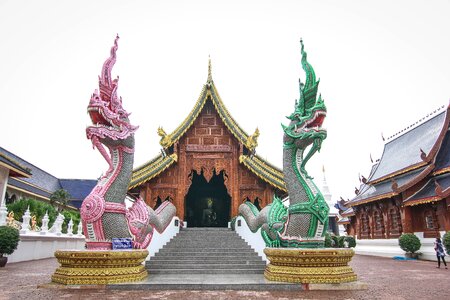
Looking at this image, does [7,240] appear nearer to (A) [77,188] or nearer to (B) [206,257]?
(B) [206,257]

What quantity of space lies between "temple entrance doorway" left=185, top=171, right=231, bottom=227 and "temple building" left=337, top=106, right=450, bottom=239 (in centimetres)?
834

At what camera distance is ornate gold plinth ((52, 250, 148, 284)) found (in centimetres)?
573

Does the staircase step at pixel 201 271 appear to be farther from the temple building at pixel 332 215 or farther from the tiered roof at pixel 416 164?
the temple building at pixel 332 215

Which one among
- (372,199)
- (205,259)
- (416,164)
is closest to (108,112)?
(205,259)

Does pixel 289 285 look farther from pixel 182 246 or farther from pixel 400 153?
pixel 400 153

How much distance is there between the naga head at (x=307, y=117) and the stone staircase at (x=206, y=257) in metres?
3.29

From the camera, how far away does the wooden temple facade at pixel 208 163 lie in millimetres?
12828

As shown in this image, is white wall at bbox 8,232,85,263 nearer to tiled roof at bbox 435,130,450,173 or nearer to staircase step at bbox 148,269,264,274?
staircase step at bbox 148,269,264,274

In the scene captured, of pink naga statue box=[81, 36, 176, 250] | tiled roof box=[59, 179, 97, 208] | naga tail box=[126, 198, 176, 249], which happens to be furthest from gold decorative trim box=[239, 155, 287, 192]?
tiled roof box=[59, 179, 97, 208]

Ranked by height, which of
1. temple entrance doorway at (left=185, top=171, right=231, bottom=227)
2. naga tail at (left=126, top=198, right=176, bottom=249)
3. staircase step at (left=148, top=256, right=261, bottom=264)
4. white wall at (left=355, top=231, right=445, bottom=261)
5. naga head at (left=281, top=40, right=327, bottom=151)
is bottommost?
white wall at (left=355, top=231, right=445, bottom=261)

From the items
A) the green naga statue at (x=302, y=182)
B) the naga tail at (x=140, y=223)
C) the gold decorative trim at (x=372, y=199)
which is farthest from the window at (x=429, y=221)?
the naga tail at (x=140, y=223)

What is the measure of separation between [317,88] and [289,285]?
13.1 feet

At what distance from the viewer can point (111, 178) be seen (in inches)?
267

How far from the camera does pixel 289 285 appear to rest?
571 centimetres
